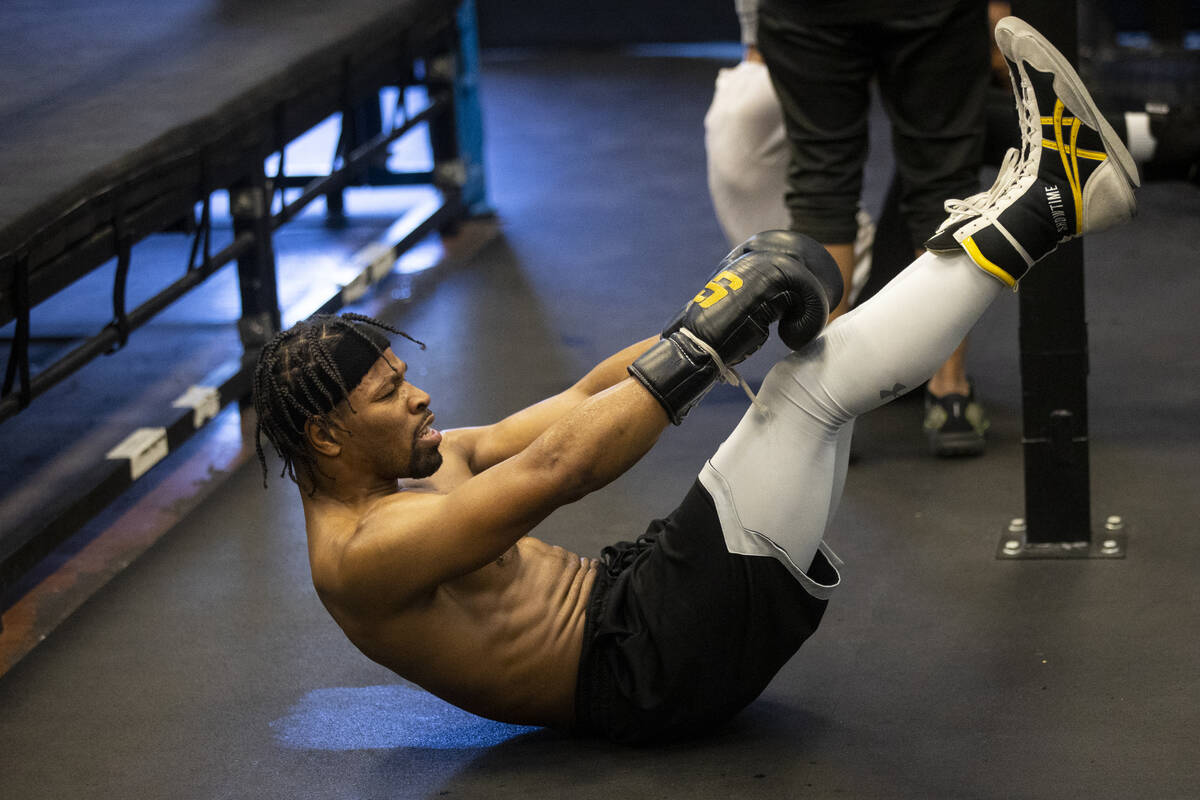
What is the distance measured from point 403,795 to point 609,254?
2.73 m

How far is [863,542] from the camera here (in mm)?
2467

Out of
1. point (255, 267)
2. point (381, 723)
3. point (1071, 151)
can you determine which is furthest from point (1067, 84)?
point (255, 267)

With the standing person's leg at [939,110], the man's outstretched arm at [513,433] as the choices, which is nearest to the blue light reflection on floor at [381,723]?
the man's outstretched arm at [513,433]

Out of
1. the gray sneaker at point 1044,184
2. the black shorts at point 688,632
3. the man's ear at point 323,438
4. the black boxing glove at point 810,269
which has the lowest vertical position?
the black shorts at point 688,632

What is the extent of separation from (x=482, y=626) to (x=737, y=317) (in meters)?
0.47

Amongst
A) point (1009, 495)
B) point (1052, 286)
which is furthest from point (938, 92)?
point (1009, 495)

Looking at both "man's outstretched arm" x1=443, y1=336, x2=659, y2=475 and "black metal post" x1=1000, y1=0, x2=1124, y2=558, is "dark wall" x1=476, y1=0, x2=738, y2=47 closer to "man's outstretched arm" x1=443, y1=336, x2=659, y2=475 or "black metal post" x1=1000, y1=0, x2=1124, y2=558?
"black metal post" x1=1000, y1=0, x2=1124, y2=558

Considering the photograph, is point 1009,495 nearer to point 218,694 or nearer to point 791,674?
point 791,674

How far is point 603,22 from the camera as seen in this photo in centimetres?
752

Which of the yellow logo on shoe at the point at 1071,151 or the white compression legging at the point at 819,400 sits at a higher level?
the yellow logo on shoe at the point at 1071,151

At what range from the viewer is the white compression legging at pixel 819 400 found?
1.70 metres

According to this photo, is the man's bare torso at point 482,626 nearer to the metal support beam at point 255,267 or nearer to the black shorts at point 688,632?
the black shorts at point 688,632

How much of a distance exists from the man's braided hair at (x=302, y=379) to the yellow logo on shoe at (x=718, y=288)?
37 centimetres

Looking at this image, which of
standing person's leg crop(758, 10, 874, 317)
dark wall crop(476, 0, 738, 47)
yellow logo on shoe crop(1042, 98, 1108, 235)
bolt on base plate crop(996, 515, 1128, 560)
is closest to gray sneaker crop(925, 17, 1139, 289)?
yellow logo on shoe crop(1042, 98, 1108, 235)
